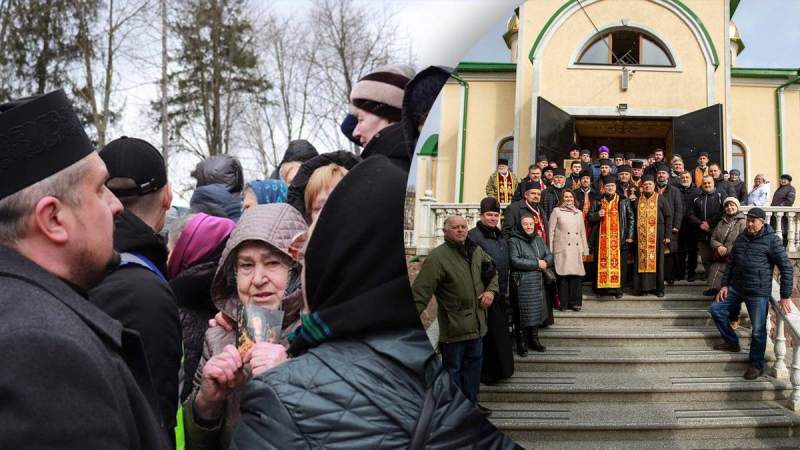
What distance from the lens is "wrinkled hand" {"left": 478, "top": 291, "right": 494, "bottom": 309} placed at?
151 centimetres

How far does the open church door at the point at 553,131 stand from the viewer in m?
1.52

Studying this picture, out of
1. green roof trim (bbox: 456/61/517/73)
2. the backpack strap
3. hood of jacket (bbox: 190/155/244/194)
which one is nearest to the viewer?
green roof trim (bbox: 456/61/517/73)

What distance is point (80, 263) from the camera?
1.65 meters

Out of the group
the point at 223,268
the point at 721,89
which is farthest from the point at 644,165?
the point at 223,268

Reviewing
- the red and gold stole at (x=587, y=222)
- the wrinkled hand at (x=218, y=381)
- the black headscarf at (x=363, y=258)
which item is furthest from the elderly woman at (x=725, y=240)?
the wrinkled hand at (x=218, y=381)

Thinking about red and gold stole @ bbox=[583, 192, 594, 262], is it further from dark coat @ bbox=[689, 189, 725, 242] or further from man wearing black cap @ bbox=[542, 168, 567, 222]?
dark coat @ bbox=[689, 189, 725, 242]

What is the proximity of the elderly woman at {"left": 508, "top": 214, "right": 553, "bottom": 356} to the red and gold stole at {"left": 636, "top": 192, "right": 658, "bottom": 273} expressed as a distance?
0.20 meters

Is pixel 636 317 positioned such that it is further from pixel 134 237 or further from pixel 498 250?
pixel 134 237

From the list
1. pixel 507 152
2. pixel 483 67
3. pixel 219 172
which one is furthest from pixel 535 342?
pixel 219 172

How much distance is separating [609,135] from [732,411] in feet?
2.16

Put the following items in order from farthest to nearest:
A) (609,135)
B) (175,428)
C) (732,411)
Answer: (175,428) → (609,135) → (732,411)

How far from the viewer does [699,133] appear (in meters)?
1.45

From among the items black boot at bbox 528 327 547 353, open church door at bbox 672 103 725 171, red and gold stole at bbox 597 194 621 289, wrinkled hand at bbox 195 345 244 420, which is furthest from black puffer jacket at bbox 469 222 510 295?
wrinkled hand at bbox 195 345 244 420

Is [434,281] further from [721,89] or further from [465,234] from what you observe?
[721,89]
